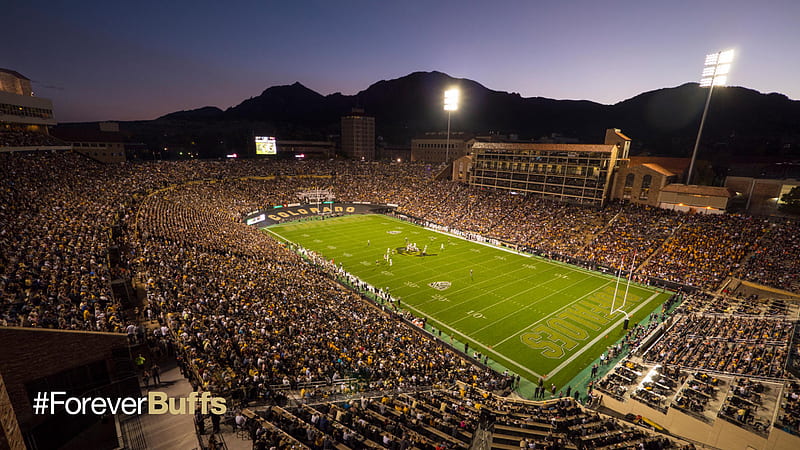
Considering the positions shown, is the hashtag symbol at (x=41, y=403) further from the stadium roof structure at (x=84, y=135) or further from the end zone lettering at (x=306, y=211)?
the stadium roof structure at (x=84, y=135)

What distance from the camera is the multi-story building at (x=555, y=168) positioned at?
1735 inches

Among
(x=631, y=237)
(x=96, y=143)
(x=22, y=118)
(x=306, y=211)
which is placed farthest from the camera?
(x=96, y=143)

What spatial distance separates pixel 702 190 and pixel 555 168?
15.8 metres

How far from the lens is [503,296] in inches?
1112

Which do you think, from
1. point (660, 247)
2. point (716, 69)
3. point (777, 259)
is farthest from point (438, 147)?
point (777, 259)

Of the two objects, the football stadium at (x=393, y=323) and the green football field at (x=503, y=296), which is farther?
the green football field at (x=503, y=296)

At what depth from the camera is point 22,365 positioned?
9727 millimetres

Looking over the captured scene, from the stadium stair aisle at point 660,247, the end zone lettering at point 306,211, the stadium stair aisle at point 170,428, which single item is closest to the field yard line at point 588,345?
the stadium stair aisle at point 660,247

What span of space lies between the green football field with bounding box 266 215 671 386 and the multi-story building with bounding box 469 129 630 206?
560 inches

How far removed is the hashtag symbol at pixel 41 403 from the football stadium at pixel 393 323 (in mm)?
38

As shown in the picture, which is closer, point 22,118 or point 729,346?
point 729,346

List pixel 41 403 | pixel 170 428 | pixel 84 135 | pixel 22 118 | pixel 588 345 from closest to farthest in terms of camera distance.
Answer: pixel 170 428 → pixel 41 403 → pixel 588 345 → pixel 22 118 → pixel 84 135

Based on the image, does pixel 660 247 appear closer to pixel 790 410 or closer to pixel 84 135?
pixel 790 410

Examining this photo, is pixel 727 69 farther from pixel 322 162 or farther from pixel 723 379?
pixel 322 162
